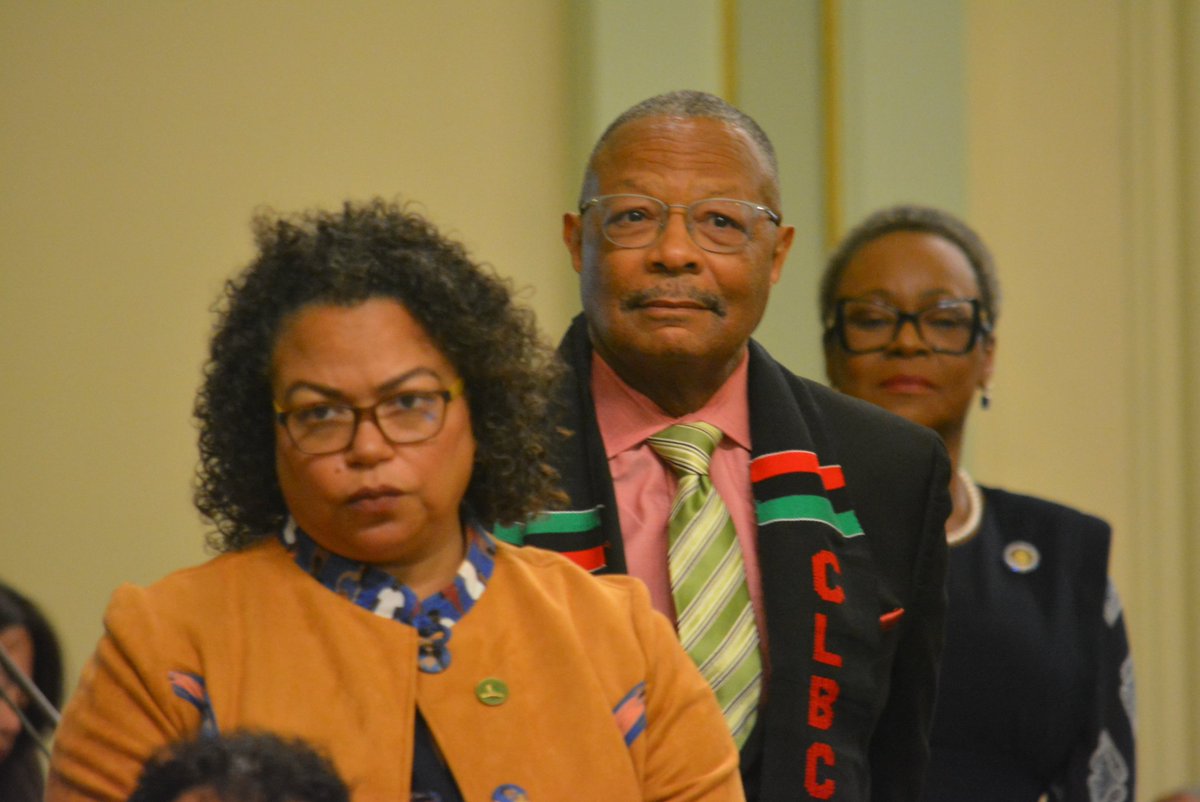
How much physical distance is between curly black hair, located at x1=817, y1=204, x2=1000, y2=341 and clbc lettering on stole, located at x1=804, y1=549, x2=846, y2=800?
1077 mm

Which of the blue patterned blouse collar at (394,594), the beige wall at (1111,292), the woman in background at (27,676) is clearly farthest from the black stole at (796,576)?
the beige wall at (1111,292)

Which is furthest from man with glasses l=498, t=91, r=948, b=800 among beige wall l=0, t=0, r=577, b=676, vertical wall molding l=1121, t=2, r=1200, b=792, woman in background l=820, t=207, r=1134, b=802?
vertical wall molding l=1121, t=2, r=1200, b=792

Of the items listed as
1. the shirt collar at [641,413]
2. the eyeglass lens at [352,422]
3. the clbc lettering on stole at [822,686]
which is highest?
the eyeglass lens at [352,422]

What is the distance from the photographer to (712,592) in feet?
7.57

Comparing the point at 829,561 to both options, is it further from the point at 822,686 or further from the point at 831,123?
the point at 831,123

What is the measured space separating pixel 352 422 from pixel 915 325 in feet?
5.46

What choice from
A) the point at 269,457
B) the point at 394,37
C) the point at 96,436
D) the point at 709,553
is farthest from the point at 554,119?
the point at 269,457

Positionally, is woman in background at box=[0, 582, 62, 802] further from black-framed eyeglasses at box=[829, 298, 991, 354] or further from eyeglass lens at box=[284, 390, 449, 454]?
black-framed eyeglasses at box=[829, 298, 991, 354]

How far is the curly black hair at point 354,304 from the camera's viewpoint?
6.35 feet

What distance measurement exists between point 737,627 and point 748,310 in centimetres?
44

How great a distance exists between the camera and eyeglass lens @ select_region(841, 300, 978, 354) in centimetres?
329

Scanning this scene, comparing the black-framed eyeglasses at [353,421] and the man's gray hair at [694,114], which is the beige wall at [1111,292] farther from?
the black-framed eyeglasses at [353,421]

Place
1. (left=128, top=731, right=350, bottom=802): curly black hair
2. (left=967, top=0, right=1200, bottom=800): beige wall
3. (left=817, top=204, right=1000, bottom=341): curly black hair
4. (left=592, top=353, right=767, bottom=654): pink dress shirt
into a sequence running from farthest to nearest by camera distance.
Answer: (left=967, top=0, right=1200, bottom=800): beige wall
(left=817, top=204, right=1000, bottom=341): curly black hair
(left=592, top=353, right=767, bottom=654): pink dress shirt
(left=128, top=731, right=350, bottom=802): curly black hair

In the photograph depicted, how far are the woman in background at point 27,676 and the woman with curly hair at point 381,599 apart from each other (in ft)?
3.65
